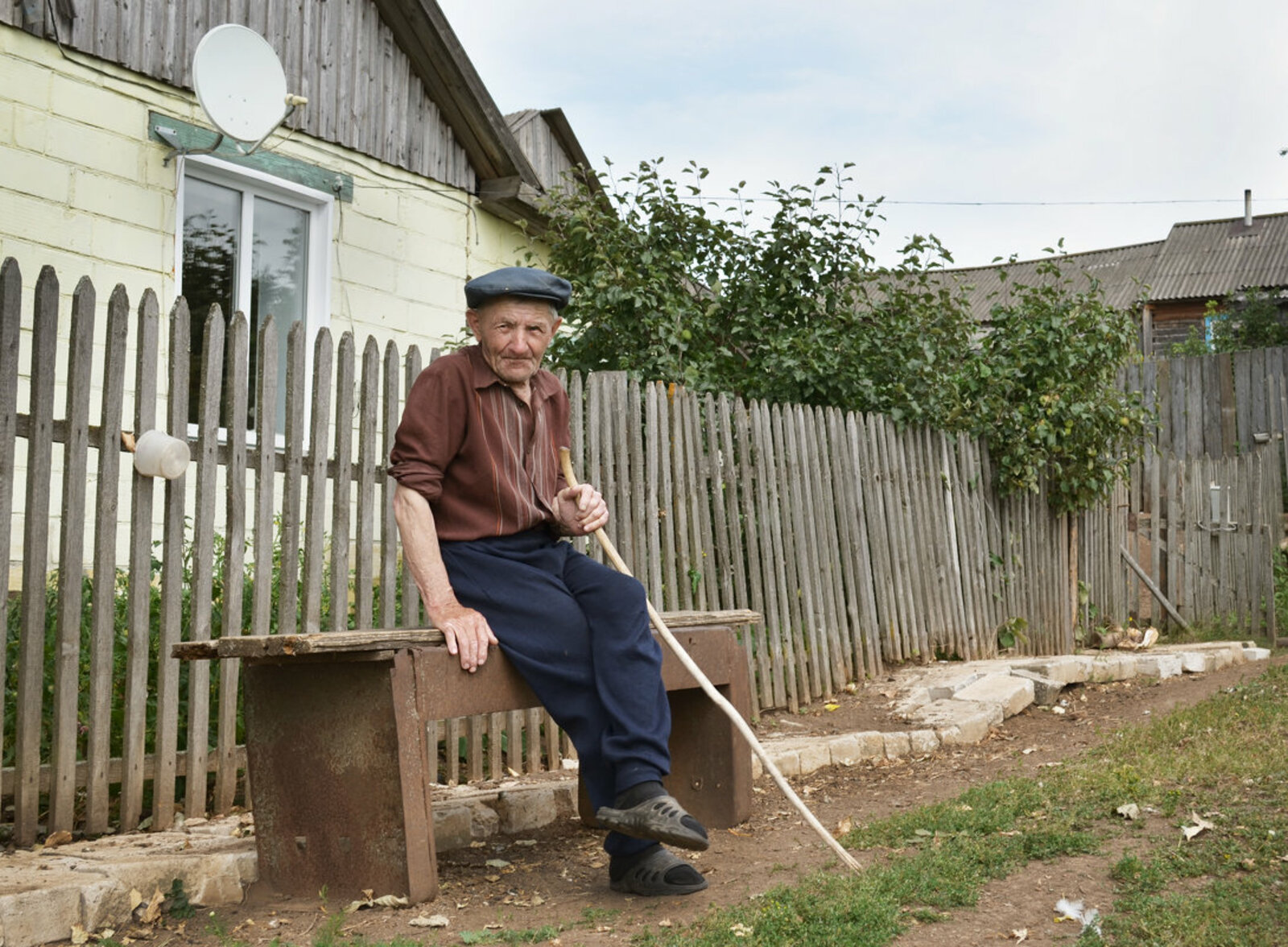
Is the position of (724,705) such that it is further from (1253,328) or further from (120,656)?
(1253,328)

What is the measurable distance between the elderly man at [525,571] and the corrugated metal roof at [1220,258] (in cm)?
2381

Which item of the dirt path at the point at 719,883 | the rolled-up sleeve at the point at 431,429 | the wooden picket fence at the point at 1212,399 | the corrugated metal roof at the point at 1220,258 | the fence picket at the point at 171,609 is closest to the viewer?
the dirt path at the point at 719,883

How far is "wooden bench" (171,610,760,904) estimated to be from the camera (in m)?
3.22

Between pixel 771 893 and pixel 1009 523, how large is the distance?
6.27m

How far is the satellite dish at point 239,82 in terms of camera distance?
6.80m

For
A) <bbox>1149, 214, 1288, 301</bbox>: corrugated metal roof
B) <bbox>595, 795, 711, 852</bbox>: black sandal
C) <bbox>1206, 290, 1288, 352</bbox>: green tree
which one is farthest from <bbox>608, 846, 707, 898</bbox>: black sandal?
<bbox>1149, 214, 1288, 301</bbox>: corrugated metal roof

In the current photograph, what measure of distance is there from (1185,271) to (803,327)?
22.2 m

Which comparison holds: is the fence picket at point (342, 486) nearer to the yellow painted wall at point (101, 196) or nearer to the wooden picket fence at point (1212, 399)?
A: the yellow painted wall at point (101, 196)

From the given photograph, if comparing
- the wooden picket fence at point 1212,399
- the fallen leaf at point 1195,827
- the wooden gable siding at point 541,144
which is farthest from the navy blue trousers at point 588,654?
the wooden picket fence at point 1212,399

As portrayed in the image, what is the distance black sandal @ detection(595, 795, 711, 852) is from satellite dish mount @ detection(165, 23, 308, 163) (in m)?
5.16

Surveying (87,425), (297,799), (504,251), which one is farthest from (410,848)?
(504,251)

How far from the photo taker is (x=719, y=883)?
11.6ft

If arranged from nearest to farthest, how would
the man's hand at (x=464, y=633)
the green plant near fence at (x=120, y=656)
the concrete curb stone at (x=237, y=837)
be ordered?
the concrete curb stone at (x=237, y=837) < the man's hand at (x=464, y=633) < the green plant near fence at (x=120, y=656)

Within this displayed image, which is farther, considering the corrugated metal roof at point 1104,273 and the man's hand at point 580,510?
the corrugated metal roof at point 1104,273
